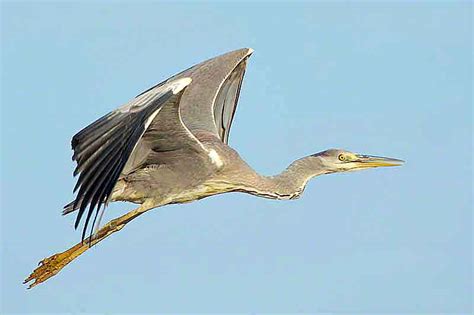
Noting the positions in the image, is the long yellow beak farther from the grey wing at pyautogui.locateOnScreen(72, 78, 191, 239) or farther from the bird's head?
the grey wing at pyautogui.locateOnScreen(72, 78, 191, 239)

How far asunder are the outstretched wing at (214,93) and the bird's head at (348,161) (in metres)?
1.00

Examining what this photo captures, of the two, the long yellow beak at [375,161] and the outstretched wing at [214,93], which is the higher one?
the outstretched wing at [214,93]

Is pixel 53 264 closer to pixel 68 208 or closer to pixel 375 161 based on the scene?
pixel 68 208

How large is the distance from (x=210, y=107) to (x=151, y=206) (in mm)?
1357

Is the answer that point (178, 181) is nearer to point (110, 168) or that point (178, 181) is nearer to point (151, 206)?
point (151, 206)

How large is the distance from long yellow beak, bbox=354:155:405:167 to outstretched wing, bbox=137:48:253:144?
4.21 ft

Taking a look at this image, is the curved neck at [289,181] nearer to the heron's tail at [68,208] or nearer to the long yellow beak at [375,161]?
the long yellow beak at [375,161]

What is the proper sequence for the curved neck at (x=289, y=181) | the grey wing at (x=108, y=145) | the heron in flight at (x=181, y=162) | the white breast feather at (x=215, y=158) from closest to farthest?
1. the grey wing at (x=108, y=145)
2. the heron in flight at (x=181, y=162)
3. the white breast feather at (x=215, y=158)
4. the curved neck at (x=289, y=181)

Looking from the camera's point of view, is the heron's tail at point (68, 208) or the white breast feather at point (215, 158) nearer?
the white breast feather at point (215, 158)

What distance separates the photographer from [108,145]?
9281 millimetres

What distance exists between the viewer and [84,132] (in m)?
9.33

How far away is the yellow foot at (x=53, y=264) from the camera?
11273 millimetres

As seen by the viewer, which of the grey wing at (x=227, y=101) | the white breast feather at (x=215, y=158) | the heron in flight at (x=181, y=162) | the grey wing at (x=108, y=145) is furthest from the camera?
the grey wing at (x=227, y=101)

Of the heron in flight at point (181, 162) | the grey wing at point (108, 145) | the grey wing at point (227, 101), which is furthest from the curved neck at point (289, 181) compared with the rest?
the grey wing at point (108, 145)
